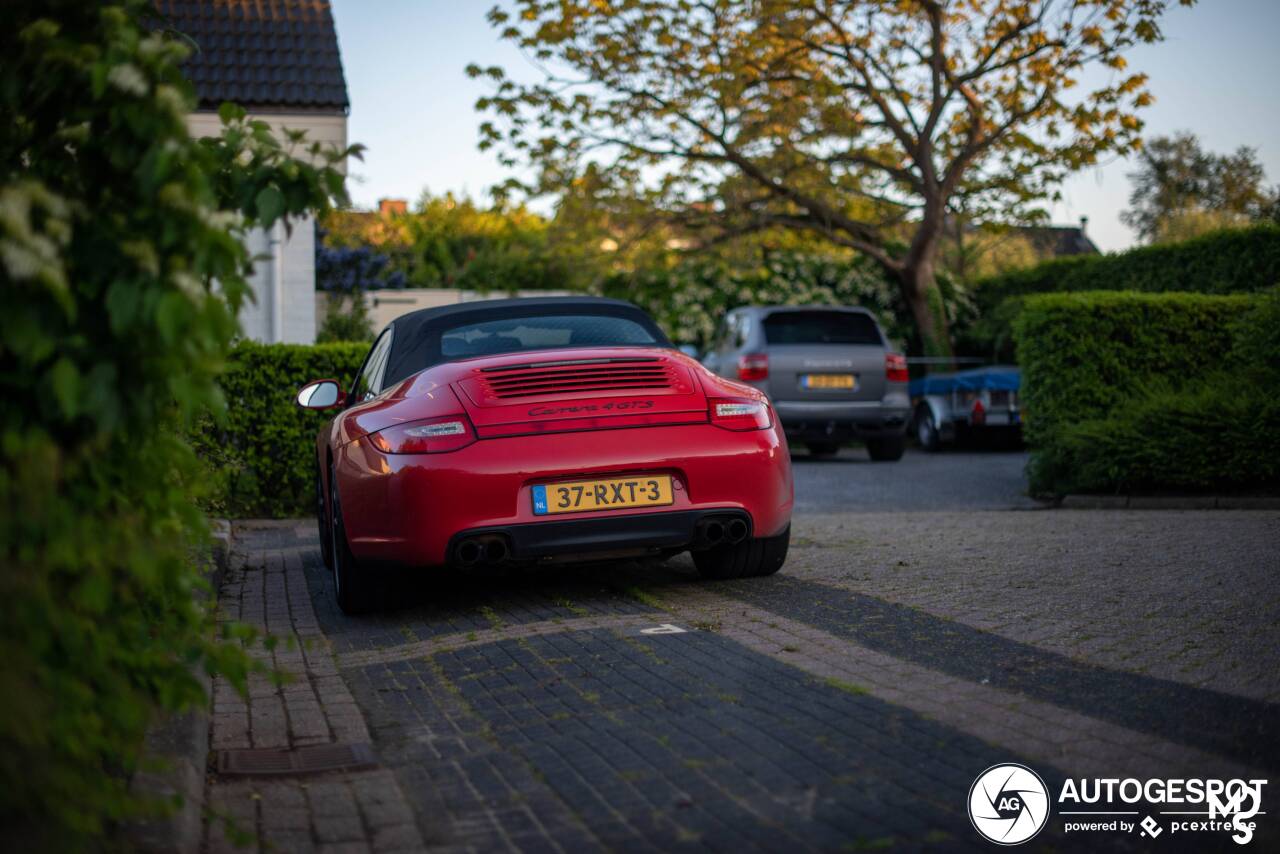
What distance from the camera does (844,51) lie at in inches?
801

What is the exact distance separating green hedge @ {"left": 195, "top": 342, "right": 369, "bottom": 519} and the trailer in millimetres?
9575

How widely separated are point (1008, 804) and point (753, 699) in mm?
1159

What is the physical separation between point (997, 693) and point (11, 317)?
3.12m

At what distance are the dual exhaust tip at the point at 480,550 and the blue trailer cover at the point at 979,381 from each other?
1275 cm

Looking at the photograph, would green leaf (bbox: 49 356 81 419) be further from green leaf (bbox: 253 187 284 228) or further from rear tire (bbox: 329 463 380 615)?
rear tire (bbox: 329 463 380 615)

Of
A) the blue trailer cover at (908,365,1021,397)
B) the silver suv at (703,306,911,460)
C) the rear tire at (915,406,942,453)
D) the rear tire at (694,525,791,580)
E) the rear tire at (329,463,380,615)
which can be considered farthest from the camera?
the rear tire at (915,406,942,453)

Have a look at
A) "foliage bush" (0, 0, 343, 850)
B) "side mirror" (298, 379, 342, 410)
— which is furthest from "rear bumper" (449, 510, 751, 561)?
"foliage bush" (0, 0, 343, 850)

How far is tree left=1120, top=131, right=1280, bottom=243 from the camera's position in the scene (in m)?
47.7

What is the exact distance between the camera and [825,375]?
16.3 metres

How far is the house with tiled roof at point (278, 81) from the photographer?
57.7 feet

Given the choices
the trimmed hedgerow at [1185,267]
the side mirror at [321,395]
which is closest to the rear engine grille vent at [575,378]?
the side mirror at [321,395]

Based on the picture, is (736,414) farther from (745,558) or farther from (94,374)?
(94,374)

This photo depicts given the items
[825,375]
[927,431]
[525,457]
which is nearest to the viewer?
[525,457]

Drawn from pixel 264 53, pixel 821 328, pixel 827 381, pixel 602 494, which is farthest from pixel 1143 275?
pixel 602 494
